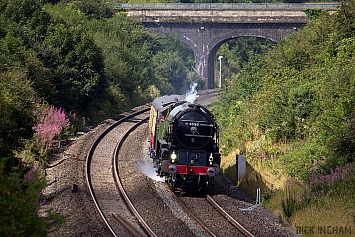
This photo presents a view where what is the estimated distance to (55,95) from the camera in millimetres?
33781

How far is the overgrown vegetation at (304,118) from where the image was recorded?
18.3m

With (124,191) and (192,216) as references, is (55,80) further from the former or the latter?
(192,216)

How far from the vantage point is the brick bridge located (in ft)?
211

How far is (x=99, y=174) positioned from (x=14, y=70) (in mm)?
7432

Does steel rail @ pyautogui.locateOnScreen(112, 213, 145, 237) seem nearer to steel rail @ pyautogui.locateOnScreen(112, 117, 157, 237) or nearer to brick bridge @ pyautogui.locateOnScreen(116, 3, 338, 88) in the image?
steel rail @ pyautogui.locateOnScreen(112, 117, 157, 237)

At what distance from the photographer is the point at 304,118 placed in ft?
78.2

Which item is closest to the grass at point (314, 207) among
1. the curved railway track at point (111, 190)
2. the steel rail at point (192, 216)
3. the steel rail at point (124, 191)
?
the curved railway track at point (111, 190)

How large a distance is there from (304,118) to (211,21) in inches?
1790

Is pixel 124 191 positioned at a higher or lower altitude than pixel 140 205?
higher

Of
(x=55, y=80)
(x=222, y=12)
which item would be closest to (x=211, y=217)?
(x=55, y=80)

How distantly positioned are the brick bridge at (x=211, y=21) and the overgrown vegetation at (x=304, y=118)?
30558 millimetres

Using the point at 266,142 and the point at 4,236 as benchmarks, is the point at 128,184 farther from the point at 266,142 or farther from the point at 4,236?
the point at 4,236

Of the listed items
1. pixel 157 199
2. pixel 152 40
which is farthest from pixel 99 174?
pixel 152 40

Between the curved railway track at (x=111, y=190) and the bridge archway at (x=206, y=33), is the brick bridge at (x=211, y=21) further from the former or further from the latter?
the curved railway track at (x=111, y=190)
